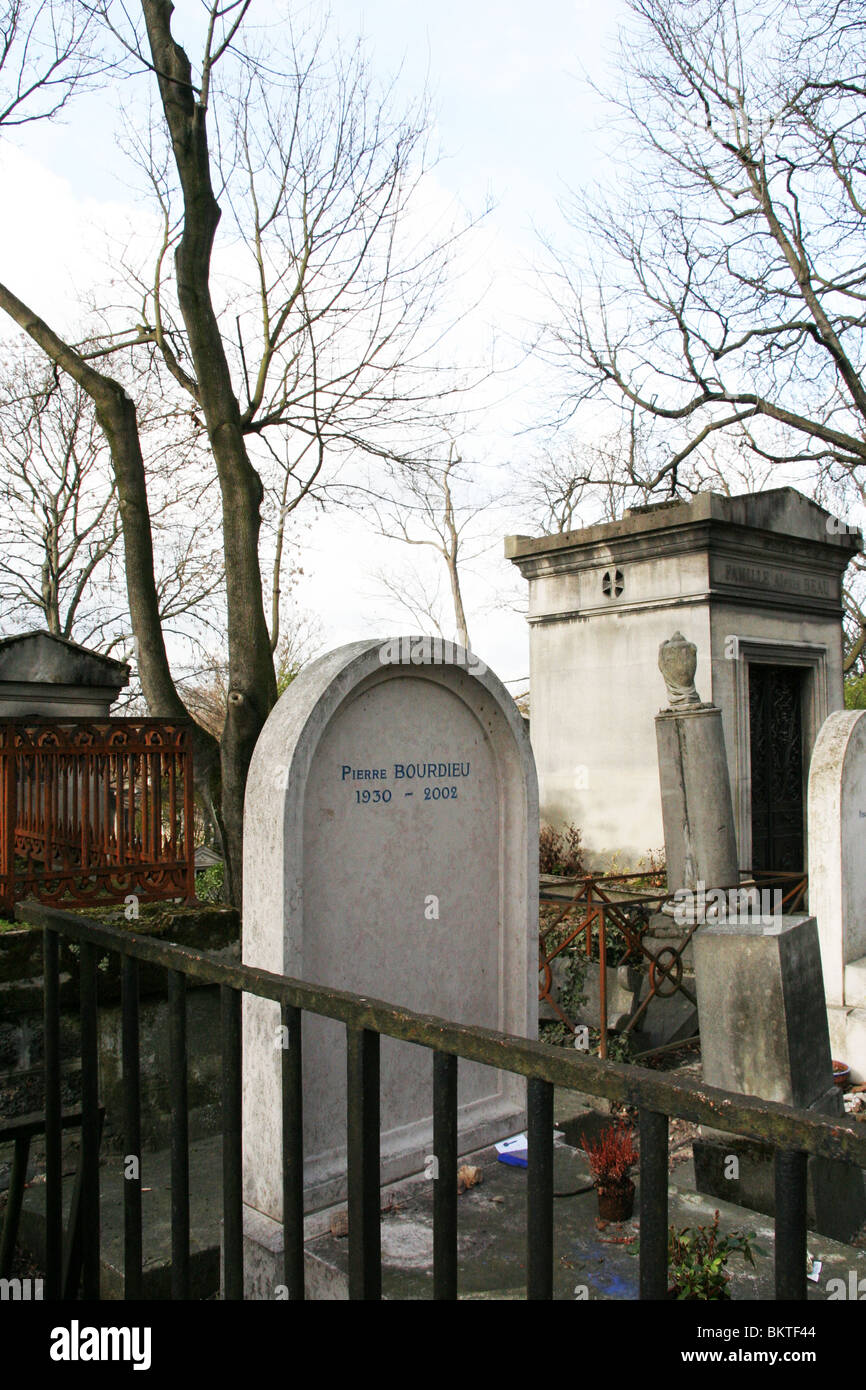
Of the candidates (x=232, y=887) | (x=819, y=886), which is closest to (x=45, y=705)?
(x=232, y=887)

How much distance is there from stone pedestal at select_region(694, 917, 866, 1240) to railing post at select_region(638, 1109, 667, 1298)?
3.51 meters

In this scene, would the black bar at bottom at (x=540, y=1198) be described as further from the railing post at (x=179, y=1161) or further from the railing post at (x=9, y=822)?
the railing post at (x=9, y=822)

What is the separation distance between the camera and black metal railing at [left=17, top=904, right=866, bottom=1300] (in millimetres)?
1148

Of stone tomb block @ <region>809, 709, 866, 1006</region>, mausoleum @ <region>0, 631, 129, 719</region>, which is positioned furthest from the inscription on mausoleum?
mausoleum @ <region>0, 631, 129, 719</region>

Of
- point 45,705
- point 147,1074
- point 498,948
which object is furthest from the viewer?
point 45,705

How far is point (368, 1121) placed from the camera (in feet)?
5.23

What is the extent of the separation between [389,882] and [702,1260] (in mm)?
1504

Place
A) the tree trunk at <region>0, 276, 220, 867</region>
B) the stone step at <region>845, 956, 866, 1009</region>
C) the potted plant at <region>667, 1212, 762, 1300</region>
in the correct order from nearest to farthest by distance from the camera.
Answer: the potted plant at <region>667, 1212, 762, 1300</region> < the stone step at <region>845, 956, 866, 1009</region> < the tree trunk at <region>0, 276, 220, 867</region>

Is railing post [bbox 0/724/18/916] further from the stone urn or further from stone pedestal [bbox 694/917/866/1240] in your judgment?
the stone urn

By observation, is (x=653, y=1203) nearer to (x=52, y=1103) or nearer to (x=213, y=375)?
(x=52, y=1103)

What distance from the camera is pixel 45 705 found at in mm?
8523

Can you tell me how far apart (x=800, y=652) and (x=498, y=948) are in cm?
812

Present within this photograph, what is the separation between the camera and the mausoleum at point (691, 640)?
10195mm
